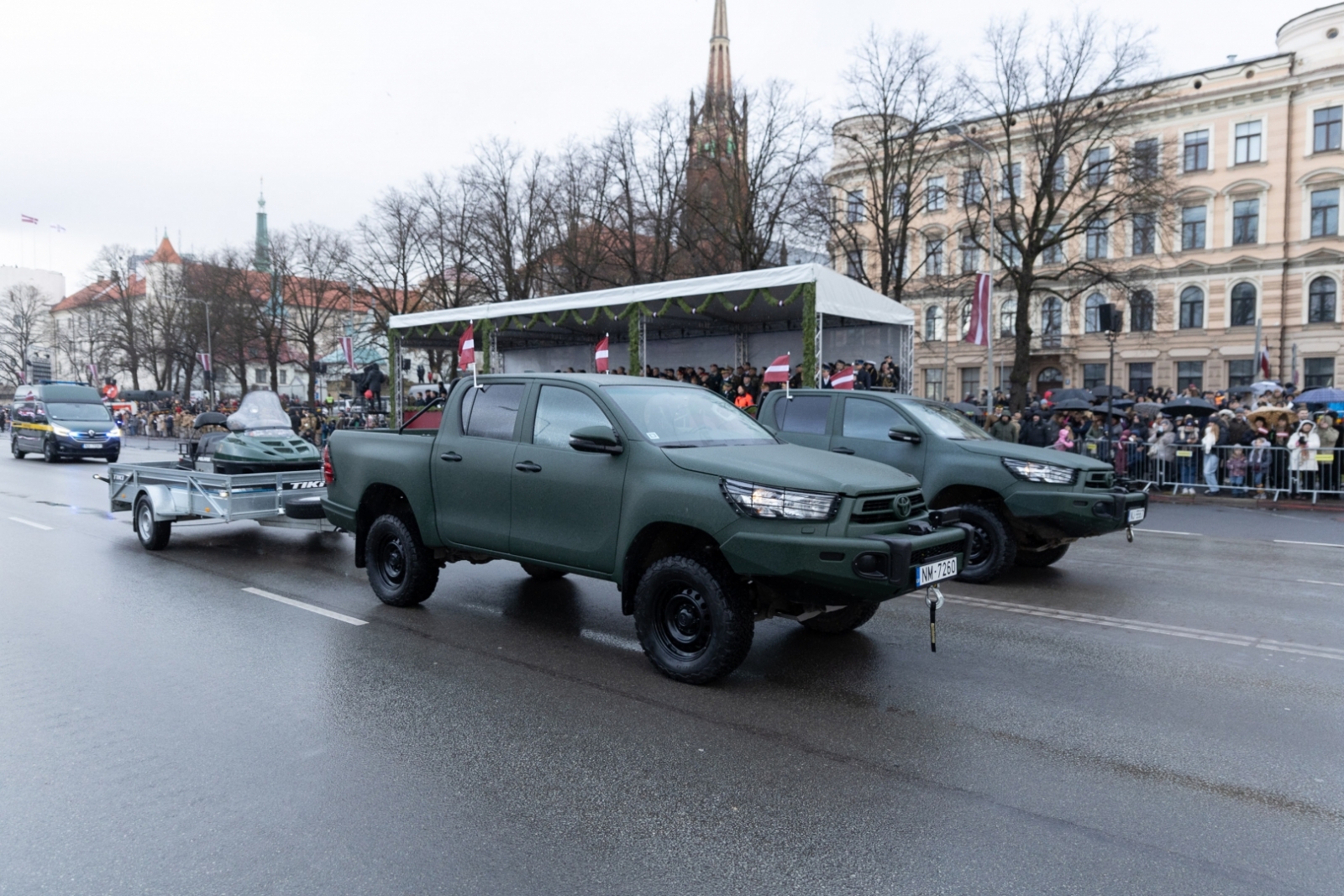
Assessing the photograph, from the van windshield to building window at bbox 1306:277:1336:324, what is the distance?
5182 cm

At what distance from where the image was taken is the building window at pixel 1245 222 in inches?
1790

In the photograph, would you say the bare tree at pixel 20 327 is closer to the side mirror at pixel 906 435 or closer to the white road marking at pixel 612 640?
the side mirror at pixel 906 435

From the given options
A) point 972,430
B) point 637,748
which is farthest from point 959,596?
point 637,748

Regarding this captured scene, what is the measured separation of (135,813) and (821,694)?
3462 mm

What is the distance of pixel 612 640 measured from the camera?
20.8ft

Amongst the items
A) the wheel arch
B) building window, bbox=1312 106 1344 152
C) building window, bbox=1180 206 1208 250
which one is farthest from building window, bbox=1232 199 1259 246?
the wheel arch

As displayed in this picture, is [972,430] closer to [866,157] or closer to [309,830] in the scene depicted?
[309,830]

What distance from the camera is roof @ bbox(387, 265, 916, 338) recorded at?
56.1ft

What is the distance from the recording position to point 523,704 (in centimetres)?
499

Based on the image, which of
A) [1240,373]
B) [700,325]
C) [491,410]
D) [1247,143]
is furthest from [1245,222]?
[491,410]

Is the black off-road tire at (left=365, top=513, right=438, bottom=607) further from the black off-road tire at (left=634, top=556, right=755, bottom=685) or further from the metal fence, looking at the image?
the metal fence

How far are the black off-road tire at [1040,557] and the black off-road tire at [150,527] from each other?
950 centimetres

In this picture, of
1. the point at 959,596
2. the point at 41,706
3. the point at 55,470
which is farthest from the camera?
the point at 55,470

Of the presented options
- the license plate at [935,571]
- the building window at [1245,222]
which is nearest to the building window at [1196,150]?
the building window at [1245,222]
